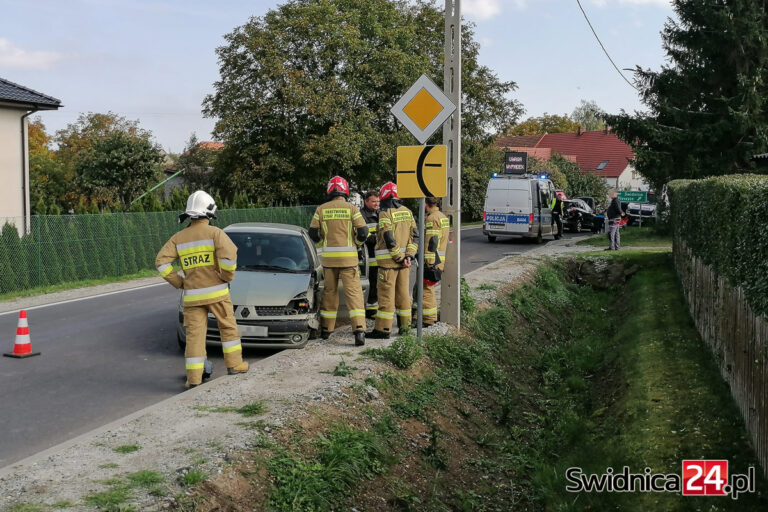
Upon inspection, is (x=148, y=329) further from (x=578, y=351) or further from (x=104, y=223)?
(x=104, y=223)

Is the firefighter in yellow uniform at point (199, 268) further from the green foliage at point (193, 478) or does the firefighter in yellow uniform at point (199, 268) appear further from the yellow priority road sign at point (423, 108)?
the yellow priority road sign at point (423, 108)

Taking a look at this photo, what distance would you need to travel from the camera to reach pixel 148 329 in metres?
12.7

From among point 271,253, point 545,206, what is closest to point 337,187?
point 271,253

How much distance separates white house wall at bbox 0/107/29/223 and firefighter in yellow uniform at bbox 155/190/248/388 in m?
19.8

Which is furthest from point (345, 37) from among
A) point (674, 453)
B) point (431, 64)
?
point (674, 453)

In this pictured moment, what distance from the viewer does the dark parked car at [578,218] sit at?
42719mm

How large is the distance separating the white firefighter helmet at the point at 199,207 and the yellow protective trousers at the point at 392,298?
295 centimetres

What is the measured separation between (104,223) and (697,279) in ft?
52.5

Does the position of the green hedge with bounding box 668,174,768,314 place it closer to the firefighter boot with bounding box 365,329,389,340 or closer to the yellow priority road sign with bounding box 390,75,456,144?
the yellow priority road sign with bounding box 390,75,456,144

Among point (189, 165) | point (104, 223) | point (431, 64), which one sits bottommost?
point (104, 223)

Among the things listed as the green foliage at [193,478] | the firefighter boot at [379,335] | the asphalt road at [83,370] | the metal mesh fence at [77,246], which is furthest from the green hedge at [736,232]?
the metal mesh fence at [77,246]

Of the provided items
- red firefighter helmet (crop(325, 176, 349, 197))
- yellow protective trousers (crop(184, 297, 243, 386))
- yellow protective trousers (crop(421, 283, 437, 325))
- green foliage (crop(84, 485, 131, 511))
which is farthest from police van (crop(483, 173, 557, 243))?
green foliage (crop(84, 485, 131, 511))

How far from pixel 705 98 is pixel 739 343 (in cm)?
2592

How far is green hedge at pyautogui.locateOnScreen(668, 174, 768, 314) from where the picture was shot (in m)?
6.71
